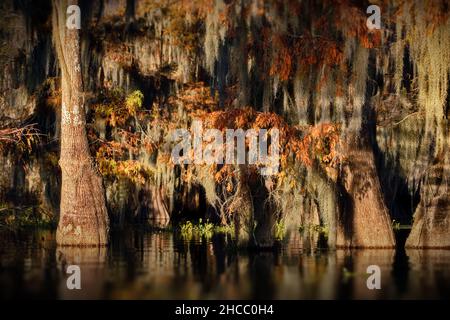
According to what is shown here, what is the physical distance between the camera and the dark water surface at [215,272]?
1367 centimetres

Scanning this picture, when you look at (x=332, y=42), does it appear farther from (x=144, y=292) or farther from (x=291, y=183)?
(x=144, y=292)

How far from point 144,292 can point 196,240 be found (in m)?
13.2

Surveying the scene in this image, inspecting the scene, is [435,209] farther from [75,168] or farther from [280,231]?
[75,168]

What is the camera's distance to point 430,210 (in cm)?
2230

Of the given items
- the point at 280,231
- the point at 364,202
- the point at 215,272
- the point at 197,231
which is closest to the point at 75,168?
the point at 364,202

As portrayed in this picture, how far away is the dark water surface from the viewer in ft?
44.9

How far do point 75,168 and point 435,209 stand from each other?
8.48 metres

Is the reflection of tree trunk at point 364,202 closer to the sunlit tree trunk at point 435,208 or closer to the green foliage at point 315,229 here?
the sunlit tree trunk at point 435,208

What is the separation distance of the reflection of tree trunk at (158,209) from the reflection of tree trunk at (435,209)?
13.2 meters

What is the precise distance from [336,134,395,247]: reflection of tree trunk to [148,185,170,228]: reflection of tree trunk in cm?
1262

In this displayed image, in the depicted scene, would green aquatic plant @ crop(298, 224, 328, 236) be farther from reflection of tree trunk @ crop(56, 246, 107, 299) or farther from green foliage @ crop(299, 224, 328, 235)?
reflection of tree trunk @ crop(56, 246, 107, 299)

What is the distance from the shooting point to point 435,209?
2228 cm

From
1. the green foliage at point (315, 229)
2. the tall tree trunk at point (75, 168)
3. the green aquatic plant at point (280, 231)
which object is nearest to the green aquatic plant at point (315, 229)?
the green foliage at point (315, 229)
